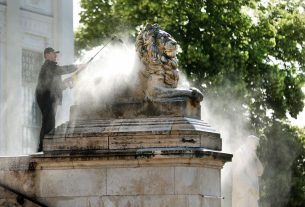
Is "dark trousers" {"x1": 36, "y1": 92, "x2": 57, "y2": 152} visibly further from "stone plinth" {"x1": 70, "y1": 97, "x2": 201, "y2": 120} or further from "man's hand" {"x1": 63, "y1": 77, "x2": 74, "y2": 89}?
"stone plinth" {"x1": 70, "y1": 97, "x2": 201, "y2": 120}

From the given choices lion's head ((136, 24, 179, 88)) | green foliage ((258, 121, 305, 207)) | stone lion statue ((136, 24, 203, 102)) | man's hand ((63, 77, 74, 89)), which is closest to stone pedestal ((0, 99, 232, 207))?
stone lion statue ((136, 24, 203, 102))

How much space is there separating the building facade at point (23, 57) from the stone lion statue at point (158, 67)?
13.2 metres

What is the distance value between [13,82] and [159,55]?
15071mm

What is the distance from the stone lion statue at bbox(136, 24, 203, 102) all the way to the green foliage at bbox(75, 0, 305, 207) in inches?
815

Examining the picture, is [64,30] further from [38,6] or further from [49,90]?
[49,90]

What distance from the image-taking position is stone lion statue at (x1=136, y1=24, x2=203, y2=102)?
651 inches

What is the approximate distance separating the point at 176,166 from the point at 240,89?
74.7ft

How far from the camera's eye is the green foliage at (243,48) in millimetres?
38406

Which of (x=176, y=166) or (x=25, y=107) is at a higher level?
(x=25, y=107)

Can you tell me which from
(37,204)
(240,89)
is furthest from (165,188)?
(240,89)

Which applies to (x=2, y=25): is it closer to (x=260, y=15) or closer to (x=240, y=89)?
(x=240, y=89)

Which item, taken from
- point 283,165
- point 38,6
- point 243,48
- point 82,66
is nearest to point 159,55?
point 82,66

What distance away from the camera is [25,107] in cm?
3120

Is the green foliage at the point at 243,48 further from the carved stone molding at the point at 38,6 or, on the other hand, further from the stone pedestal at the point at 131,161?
the stone pedestal at the point at 131,161
